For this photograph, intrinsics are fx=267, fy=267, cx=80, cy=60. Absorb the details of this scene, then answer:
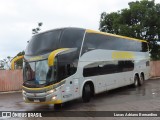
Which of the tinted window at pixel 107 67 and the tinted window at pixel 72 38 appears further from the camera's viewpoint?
the tinted window at pixel 107 67

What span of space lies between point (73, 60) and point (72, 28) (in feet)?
5.40

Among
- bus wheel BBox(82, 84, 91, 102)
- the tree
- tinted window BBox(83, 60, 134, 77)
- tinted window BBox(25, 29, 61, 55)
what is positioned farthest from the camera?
the tree

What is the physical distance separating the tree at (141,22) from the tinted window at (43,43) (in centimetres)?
2117

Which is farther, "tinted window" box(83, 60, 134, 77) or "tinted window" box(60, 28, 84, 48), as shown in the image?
"tinted window" box(83, 60, 134, 77)

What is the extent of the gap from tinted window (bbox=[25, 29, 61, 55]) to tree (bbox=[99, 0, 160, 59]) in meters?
21.2

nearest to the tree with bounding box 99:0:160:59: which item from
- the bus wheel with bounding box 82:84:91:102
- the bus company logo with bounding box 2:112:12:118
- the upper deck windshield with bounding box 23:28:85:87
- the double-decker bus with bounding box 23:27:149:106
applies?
the double-decker bus with bounding box 23:27:149:106

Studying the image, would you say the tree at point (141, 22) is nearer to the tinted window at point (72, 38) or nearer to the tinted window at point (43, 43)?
the tinted window at point (72, 38)

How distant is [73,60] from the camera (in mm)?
12742

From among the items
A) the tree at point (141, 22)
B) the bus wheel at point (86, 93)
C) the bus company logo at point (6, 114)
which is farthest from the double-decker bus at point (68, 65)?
the tree at point (141, 22)

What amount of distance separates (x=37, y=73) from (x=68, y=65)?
4.91 ft

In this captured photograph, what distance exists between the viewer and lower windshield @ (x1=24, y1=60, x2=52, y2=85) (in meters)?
11.5

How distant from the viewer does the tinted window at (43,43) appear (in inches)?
480

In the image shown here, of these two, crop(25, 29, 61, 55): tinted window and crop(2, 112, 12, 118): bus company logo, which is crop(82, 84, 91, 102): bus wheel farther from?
crop(2, 112, 12, 118): bus company logo

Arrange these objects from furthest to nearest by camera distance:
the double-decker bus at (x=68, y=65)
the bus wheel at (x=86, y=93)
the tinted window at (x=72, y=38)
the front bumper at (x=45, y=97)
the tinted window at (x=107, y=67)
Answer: the tinted window at (x=107, y=67), the bus wheel at (x=86, y=93), the tinted window at (x=72, y=38), the double-decker bus at (x=68, y=65), the front bumper at (x=45, y=97)
